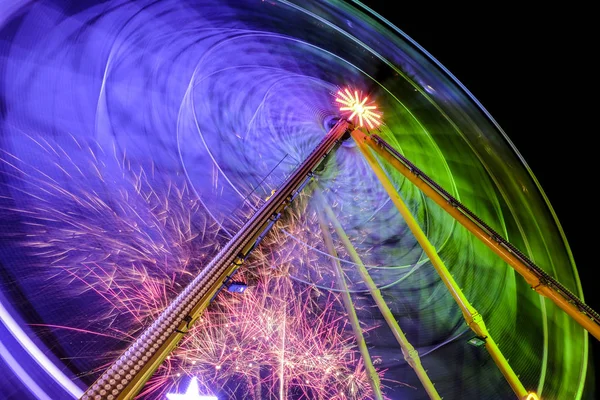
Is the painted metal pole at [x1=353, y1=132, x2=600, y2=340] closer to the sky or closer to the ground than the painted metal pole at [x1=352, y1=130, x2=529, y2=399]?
closer to the sky

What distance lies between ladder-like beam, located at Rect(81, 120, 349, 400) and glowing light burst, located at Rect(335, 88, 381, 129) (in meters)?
4.94

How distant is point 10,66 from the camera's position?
5559mm

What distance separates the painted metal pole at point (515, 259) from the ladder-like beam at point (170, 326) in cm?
371

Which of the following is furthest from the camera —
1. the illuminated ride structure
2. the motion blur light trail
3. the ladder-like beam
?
the motion blur light trail

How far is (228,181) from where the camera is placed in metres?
9.34

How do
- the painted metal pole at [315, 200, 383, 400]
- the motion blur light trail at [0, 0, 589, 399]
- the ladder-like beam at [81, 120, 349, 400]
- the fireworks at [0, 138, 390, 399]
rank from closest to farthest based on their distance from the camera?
1. the ladder-like beam at [81, 120, 349, 400]
2. the motion blur light trail at [0, 0, 589, 399]
3. the painted metal pole at [315, 200, 383, 400]
4. the fireworks at [0, 138, 390, 399]

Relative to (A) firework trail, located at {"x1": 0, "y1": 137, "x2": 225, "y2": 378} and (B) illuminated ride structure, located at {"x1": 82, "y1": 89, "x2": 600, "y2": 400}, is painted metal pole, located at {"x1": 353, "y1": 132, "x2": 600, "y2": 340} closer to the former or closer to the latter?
(B) illuminated ride structure, located at {"x1": 82, "y1": 89, "x2": 600, "y2": 400}

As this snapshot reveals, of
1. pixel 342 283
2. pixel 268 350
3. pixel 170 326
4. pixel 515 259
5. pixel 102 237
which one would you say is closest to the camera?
pixel 170 326

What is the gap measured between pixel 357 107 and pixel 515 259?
505 cm

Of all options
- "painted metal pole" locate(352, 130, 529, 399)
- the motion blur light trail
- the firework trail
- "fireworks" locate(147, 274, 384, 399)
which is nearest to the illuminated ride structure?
"painted metal pole" locate(352, 130, 529, 399)

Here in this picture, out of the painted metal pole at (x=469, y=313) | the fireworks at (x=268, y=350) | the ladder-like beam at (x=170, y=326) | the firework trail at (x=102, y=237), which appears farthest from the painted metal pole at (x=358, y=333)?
the firework trail at (x=102, y=237)

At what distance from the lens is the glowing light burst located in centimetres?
857

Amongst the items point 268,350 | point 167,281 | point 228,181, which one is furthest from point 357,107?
point 268,350

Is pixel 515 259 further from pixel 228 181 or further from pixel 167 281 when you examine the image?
pixel 167 281
